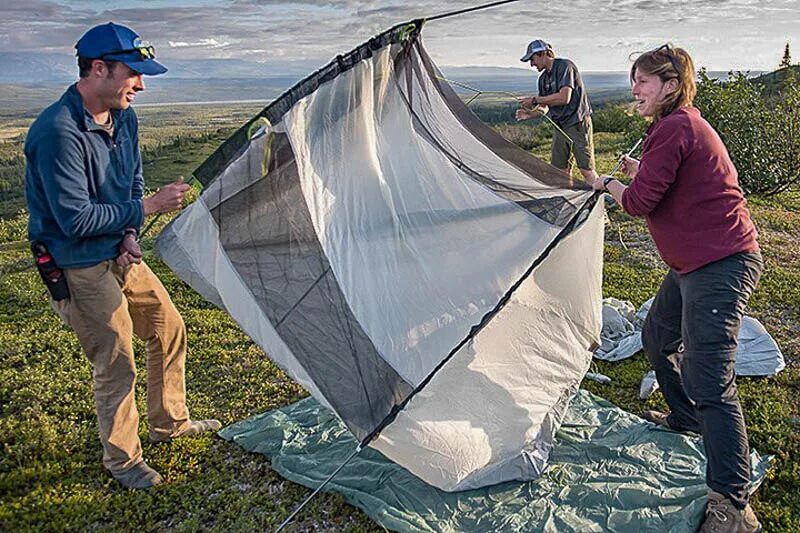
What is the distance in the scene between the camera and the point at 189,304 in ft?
20.6

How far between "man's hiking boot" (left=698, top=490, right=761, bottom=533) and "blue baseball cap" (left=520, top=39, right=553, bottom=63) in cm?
506

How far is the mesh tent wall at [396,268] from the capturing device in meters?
3.07

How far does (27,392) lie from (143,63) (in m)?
2.62

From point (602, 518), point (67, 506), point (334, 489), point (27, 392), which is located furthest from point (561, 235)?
point (27, 392)

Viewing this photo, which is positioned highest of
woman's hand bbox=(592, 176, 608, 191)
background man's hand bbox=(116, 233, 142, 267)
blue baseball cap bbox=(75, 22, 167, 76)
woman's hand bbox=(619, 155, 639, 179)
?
blue baseball cap bbox=(75, 22, 167, 76)

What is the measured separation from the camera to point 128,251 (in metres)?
3.23

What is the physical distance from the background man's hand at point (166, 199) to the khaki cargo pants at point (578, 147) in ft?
15.8

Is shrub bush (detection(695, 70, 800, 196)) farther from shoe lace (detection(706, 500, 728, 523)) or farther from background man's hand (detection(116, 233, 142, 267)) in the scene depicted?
background man's hand (detection(116, 233, 142, 267))

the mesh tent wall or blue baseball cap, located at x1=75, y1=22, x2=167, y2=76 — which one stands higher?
blue baseball cap, located at x1=75, y1=22, x2=167, y2=76

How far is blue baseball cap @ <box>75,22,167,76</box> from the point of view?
9.55ft

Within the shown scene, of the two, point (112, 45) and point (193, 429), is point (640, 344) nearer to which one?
point (193, 429)

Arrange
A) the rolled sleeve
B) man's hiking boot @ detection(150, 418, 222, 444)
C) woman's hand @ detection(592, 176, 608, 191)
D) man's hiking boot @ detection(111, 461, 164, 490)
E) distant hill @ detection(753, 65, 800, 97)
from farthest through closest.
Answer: distant hill @ detection(753, 65, 800, 97) < man's hiking boot @ detection(150, 418, 222, 444) < man's hiking boot @ detection(111, 461, 164, 490) < woman's hand @ detection(592, 176, 608, 191) < the rolled sleeve

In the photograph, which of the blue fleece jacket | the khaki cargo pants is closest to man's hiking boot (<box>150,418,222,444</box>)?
the blue fleece jacket

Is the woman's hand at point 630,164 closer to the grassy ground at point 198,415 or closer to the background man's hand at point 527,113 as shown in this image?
the grassy ground at point 198,415
